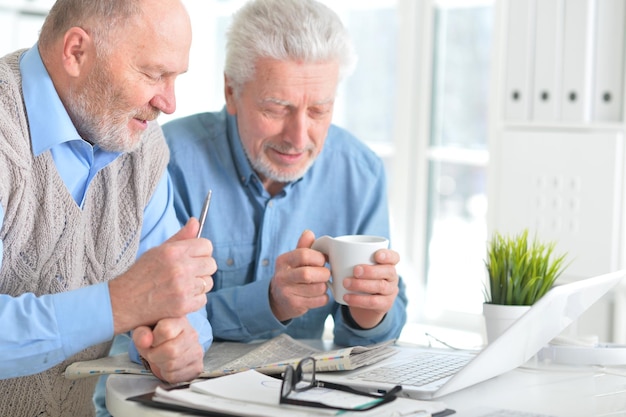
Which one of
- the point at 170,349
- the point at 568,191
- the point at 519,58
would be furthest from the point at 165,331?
the point at 519,58

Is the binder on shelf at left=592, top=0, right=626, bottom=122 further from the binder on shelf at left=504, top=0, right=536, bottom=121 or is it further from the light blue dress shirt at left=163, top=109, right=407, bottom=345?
the light blue dress shirt at left=163, top=109, right=407, bottom=345

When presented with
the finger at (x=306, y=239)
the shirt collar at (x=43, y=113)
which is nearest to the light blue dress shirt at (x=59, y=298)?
the shirt collar at (x=43, y=113)

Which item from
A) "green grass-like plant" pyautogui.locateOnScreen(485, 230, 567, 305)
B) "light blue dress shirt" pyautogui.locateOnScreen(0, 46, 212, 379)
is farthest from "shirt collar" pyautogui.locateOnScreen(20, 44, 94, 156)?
"green grass-like plant" pyautogui.locateOnScreen(485, 230, 567, 305)

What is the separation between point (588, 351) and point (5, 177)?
1066 mm

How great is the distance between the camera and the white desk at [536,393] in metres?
1.39

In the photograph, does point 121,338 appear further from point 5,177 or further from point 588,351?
point 588,351

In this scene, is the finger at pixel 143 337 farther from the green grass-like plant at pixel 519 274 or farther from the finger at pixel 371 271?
the green grass-like plant at pixel 519 274

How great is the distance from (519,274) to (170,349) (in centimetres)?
68

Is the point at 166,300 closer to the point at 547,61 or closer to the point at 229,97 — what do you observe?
the point at 229,97

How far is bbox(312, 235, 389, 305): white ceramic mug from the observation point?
5.37ft

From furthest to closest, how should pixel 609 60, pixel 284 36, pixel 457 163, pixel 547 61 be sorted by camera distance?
pixel 457 163 < pixel 547 61 < pixel 609 60 < pixel 284 36

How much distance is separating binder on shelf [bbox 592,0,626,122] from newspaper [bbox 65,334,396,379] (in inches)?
66.2

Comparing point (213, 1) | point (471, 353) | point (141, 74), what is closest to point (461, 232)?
point (213, 1)

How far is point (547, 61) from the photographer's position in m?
3.16
